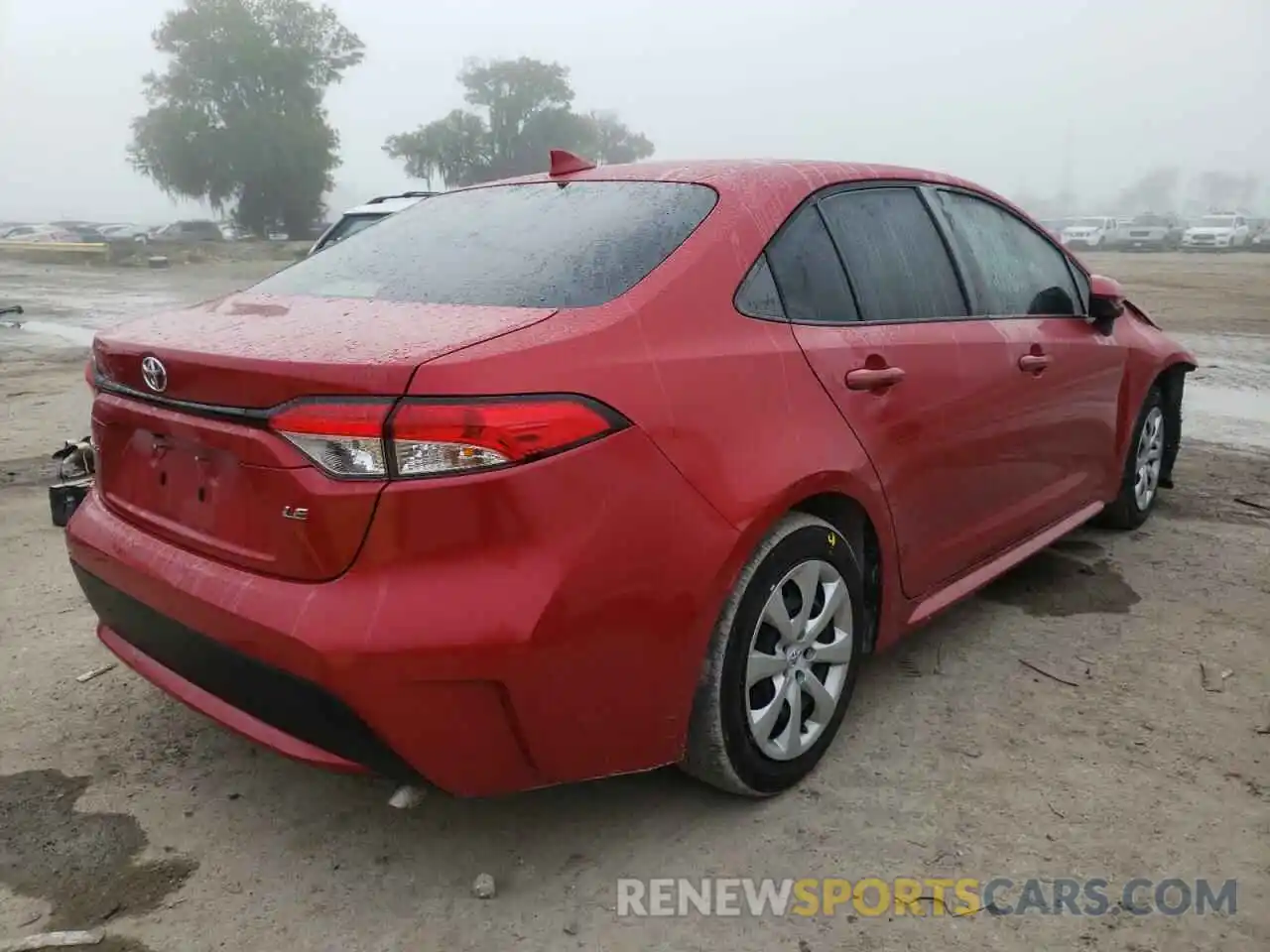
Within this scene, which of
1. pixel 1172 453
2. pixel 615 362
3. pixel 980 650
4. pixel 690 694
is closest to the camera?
pixel 615 362

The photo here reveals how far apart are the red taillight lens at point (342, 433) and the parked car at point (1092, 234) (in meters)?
40.1

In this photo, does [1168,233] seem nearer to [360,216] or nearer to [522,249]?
[360,216]

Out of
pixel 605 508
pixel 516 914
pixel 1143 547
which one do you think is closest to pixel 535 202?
pixel 605 508

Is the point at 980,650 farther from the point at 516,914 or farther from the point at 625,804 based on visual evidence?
the point at 516,914

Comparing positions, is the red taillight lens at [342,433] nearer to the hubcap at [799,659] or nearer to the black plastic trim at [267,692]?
the black plastic trim at [267,692]

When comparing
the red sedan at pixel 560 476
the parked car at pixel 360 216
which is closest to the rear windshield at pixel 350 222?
the parked car at pixel 360 216

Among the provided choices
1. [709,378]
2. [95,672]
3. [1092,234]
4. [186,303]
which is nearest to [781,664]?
[709,378]

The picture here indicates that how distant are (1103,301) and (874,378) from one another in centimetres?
175

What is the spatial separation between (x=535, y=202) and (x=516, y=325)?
0.91 m

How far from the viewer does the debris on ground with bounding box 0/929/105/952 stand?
2102 millimetres

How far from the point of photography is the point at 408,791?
8.06ft

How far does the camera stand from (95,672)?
10.9 feet

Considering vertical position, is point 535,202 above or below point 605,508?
above

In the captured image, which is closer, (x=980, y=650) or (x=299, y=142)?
(x=980, y=650)
